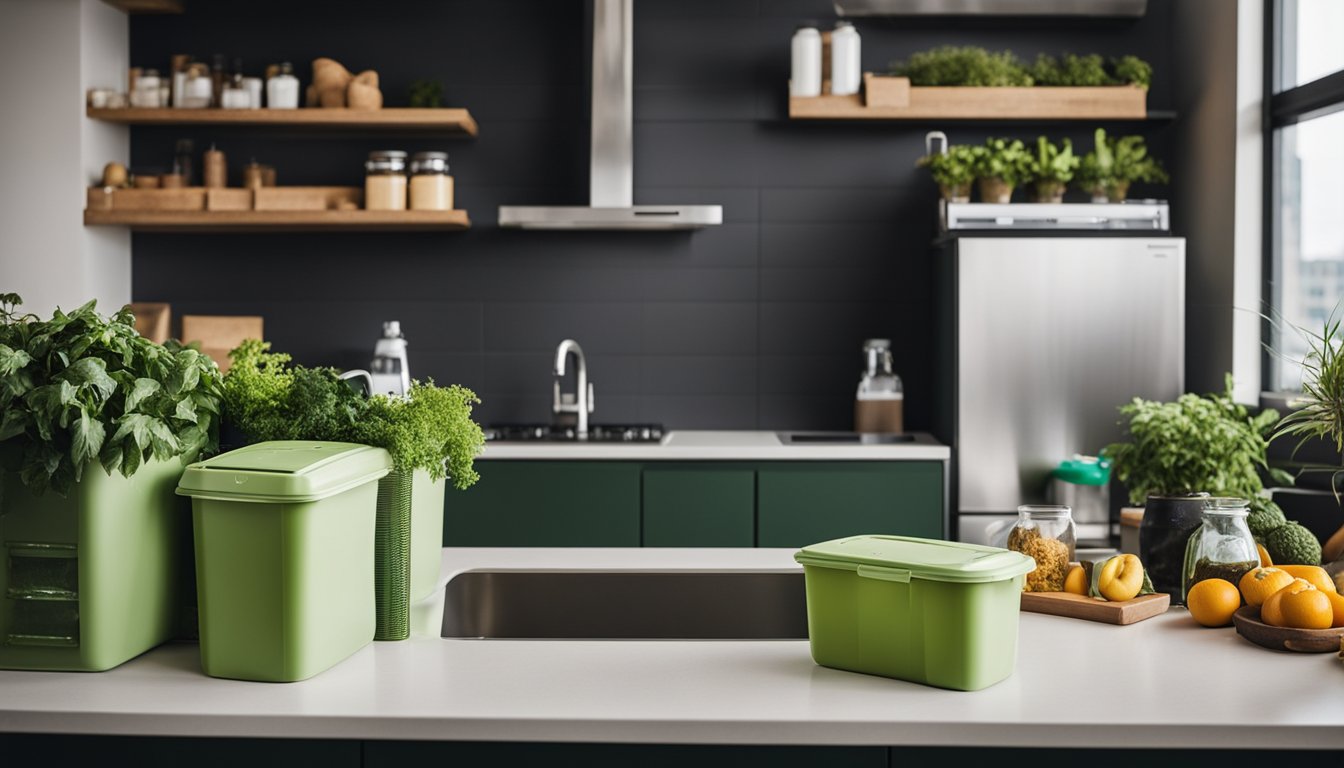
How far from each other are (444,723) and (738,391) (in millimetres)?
3135

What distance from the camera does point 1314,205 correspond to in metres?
3.52

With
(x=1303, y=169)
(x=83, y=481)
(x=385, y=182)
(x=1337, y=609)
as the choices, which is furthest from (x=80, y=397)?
(x=1303, y=169)

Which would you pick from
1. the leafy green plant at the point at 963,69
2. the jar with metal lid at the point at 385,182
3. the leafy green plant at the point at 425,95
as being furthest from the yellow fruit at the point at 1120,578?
the leafy green plant at the point at 425,95

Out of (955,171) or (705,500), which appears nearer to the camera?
(705,500)

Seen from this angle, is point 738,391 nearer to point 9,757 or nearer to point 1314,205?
point 1314,205

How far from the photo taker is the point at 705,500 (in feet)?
12.2

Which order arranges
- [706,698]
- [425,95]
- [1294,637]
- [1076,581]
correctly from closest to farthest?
[706,698], [1294,637], [1076,581], [425,95]

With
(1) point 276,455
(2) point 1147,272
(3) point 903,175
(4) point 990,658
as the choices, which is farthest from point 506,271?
(4) point 990,658

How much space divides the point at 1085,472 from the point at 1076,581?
2003mm

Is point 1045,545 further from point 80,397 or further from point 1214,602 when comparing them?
point 80,397

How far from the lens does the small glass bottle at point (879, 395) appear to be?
4.13 meters

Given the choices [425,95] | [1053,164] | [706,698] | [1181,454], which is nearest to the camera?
[706,698]

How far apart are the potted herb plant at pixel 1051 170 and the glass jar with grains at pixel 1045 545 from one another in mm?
2305

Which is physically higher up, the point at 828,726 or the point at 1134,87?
the point at 1134,87
